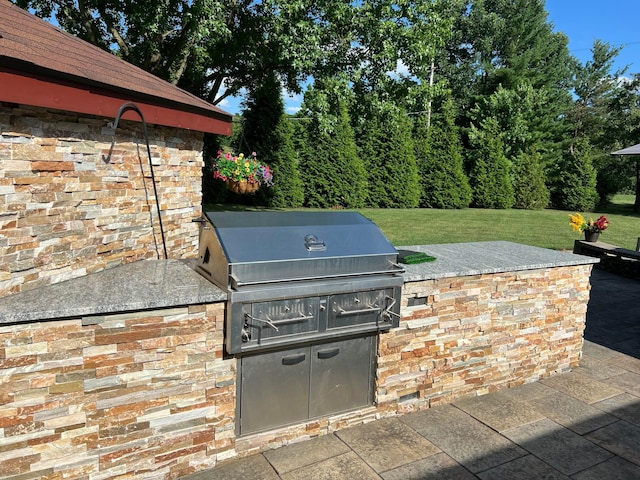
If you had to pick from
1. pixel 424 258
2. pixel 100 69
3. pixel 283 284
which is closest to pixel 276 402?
pixel 283 284

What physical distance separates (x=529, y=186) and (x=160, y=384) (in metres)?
20.3

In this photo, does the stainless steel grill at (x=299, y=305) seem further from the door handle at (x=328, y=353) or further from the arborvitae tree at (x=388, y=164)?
the arborvitae tree at (x=388, y=164)

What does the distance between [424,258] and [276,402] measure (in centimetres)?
166

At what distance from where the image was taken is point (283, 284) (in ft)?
9.23

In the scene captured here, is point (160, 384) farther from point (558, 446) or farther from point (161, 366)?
point (558, 446)

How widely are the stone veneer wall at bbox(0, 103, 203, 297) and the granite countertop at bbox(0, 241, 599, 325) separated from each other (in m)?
0.14

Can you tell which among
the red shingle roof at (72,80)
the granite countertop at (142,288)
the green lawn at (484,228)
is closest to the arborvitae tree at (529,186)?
the green lawn at (484,228)

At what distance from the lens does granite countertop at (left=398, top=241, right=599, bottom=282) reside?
3594 mm

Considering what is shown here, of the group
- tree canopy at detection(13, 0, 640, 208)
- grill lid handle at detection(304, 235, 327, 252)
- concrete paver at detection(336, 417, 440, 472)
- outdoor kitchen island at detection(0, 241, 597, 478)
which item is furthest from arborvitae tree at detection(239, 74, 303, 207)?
concrete paver at detection(336, 417, 440, 472)

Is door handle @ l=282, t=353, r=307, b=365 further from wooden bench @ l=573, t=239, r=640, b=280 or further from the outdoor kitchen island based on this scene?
wooden bench @ l=573, t=239, r=640, b=280

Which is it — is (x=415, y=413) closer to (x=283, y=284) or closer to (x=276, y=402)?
(x=276, y=402)

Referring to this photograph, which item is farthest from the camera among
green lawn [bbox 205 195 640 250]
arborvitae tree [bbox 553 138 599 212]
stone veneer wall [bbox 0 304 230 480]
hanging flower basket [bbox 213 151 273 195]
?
arborvitae tree [bbox 553 138 599 212]

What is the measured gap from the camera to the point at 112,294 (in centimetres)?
261

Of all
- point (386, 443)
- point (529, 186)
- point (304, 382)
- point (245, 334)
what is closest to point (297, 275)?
point (245, 334)
